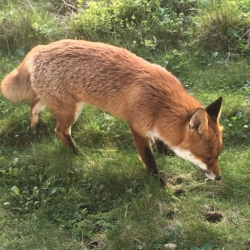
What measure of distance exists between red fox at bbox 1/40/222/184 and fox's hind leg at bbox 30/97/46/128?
0.13 metres

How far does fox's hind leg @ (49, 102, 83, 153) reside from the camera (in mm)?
3740

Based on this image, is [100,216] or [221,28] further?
[221,28]

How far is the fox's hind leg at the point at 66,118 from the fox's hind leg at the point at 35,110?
1.11 ft

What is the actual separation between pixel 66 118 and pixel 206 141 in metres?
1.44

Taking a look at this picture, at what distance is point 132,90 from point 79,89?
549 mm

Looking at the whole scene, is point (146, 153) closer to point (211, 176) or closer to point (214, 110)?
point (211, 176)

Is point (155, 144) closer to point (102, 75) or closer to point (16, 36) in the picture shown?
point (102, 75)

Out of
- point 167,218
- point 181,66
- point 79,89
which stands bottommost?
point 167,218

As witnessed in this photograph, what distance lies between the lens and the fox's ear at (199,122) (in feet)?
9.57

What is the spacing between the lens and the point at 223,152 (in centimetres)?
377

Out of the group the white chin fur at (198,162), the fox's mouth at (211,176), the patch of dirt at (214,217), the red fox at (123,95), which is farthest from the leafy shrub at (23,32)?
the patch of dirt at (214,217)

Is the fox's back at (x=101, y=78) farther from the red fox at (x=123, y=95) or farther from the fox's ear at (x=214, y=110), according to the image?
the fox's ear at (x=214, y=110)

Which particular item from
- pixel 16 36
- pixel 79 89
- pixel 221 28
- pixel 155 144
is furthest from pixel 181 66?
pixel 16 36

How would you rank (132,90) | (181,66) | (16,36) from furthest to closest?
(16,36) < (181,66) < (132,90)
